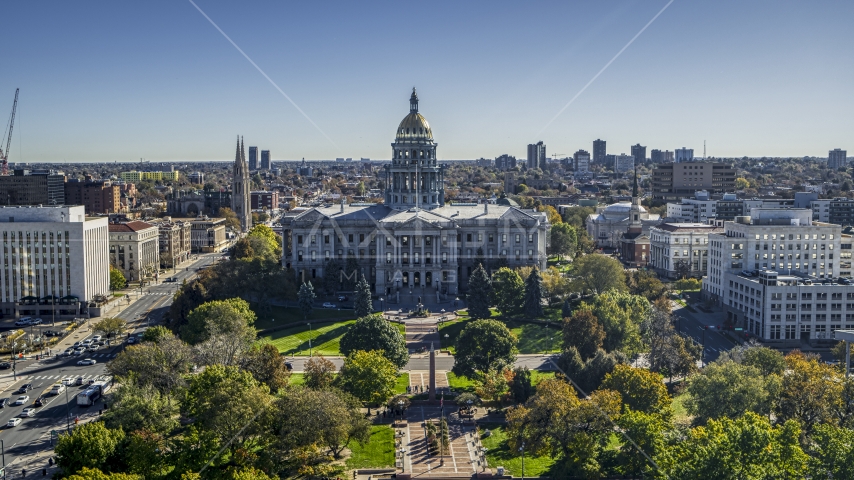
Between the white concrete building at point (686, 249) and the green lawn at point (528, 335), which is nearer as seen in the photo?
the green lawn at point (528, 335)

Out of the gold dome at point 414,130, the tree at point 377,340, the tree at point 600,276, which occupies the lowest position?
the tree at point 377,340

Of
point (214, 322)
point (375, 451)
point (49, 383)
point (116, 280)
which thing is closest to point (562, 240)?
point (116, 280)

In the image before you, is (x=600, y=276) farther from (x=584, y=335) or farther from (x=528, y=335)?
(x=584, y=335)

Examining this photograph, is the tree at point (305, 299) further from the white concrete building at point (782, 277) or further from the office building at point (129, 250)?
the white concrete building at point (782, 277)

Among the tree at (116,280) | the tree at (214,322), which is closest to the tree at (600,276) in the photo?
the tree at (214,322)

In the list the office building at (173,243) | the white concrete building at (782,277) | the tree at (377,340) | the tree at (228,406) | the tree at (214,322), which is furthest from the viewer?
the office building at (173,243)

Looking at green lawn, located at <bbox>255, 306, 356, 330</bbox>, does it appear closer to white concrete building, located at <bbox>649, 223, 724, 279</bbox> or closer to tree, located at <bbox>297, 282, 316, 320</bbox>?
tree, located at <bbox>297, 282, 316, 320</bbox>

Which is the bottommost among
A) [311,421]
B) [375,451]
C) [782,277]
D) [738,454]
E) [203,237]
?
[375,451]
